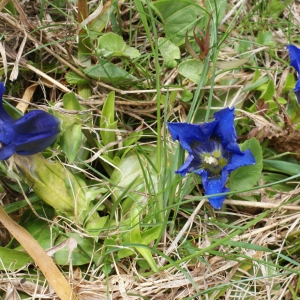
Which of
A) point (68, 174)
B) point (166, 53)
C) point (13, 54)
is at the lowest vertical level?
point (68, 174)

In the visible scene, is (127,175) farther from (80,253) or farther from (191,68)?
(191,68)

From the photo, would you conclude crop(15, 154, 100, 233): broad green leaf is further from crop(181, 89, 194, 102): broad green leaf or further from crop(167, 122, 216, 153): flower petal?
crop(181, 89, 194, 102): broad green leaf

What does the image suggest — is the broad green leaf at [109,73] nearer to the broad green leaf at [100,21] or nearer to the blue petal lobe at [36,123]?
the broad green leaf at [100,21]

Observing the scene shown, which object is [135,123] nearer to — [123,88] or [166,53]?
[123,88]

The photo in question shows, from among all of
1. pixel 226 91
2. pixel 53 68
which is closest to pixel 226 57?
pixel 226 91

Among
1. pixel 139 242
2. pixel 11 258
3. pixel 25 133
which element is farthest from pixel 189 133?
pixel 11 258

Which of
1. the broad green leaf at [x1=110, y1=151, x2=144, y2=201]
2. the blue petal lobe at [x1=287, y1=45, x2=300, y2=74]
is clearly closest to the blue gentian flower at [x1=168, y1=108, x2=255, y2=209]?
the broad green leaf at [x1=110, y1=151, x2=144, y2=201]
